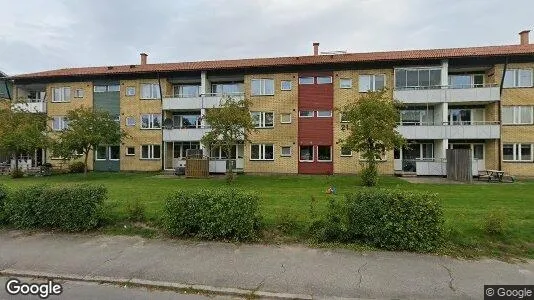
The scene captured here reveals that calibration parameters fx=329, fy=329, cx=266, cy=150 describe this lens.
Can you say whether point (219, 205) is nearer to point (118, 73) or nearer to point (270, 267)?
point (270, 267)

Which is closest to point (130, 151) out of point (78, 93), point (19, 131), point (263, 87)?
point (78, 93)

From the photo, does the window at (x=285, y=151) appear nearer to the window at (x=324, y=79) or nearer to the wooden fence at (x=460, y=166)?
the window at (x=324, y=79)

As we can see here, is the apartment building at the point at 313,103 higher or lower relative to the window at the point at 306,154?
higher

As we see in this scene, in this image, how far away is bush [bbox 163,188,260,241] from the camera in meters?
7.15

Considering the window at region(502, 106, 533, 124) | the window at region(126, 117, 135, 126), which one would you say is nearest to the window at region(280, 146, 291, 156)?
the window at region(126, 117, 135, 126)

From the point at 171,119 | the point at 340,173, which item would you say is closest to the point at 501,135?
the point at 340,173

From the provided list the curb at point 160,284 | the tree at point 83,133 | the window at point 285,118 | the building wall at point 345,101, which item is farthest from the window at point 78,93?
the curb at point 160,284

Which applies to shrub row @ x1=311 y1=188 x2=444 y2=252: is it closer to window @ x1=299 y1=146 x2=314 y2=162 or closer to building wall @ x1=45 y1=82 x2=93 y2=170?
window @ x1=299 y1=146 x2=314 y2=162

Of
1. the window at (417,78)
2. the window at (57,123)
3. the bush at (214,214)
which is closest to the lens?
the bush at (214,214)

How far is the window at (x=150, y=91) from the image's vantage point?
29.2 m

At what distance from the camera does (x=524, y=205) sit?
1111cm

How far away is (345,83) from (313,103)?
294 cm

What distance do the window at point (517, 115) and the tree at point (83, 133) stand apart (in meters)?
29.0

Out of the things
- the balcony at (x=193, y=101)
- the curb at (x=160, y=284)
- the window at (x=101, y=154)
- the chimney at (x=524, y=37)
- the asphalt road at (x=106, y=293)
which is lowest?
the asphalt road at (x=106, y=293)
